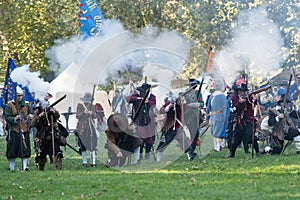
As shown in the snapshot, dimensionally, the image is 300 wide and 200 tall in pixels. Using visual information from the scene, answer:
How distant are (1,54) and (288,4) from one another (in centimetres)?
1698

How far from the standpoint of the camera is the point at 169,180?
1363 centimetres

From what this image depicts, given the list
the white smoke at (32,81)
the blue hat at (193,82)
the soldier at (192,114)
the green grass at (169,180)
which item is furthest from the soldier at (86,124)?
the blue hat at (193,82)

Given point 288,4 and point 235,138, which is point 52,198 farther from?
point 288,4

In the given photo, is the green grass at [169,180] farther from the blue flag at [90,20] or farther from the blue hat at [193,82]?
the blue flag at [90,20]

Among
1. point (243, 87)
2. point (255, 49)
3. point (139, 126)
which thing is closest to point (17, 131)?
point (139, 126)

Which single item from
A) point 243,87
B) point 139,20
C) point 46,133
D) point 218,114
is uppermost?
point 139,20

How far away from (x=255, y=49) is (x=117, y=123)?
21.5ft

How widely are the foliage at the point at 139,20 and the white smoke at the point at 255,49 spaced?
75 centimetres

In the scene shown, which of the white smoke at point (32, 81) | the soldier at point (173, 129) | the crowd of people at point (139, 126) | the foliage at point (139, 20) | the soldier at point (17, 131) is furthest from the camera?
the foliage at point (139, 20)

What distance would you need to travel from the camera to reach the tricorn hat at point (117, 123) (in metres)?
17.5

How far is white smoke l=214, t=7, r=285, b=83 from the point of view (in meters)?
23.0

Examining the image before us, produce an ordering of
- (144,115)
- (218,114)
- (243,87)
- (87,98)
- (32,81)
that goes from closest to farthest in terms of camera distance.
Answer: (32,81), (87,98), (243,87), (144,115), (218,114)

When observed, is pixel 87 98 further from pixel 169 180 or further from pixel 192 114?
→ pixel 169 180

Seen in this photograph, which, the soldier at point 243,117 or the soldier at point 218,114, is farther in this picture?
the soldier at point 218,114
